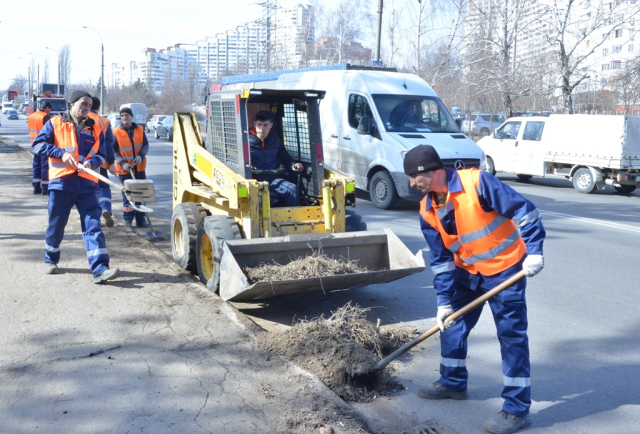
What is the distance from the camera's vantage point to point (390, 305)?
625 cm

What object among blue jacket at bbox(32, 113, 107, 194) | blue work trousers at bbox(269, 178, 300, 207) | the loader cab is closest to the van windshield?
the loader cab

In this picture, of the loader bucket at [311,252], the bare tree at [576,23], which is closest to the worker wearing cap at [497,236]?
the loader bucket at [311,252]

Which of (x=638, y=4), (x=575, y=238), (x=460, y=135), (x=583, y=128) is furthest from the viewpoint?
(x=638, y=4)

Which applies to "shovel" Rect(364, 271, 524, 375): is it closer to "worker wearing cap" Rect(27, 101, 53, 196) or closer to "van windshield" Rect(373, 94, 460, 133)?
"van windshield" Rect(373, 94, 460, 133)

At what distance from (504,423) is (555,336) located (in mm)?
1967

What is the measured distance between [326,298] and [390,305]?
0.67 metres

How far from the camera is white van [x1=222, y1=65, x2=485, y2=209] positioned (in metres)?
11.7

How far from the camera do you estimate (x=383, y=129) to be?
12000mm

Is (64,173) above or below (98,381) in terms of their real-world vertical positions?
above

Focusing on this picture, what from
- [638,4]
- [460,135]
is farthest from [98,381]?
[638,4]

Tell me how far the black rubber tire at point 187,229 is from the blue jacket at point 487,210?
11.3 feet

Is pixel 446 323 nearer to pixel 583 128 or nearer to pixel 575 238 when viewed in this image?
pixel 575 238

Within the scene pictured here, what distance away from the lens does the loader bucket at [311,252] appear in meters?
5.38

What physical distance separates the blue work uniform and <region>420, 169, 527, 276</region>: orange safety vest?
0.11ft
